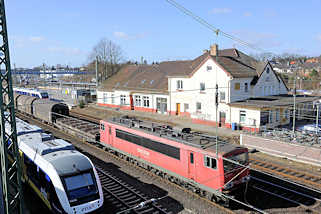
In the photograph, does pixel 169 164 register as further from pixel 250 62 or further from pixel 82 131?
pixel 250 62

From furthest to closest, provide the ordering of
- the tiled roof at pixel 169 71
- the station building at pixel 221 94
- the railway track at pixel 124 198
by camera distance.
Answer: the tiled roof at pixel 169 71 < the station building at pixel 221 94 < the railway track at pixel 124 198

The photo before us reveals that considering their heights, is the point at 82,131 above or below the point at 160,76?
below

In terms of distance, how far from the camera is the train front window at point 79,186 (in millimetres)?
10398

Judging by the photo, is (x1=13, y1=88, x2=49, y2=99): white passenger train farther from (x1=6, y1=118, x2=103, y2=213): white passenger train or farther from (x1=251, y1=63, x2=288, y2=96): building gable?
(x1=6, y1=118, x2=103, y2=213): white passenger train

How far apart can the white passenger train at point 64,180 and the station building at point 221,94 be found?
1386 centimetres

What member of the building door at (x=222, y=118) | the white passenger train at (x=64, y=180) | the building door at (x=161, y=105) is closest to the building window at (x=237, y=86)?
the building door at (x=222, y=118)

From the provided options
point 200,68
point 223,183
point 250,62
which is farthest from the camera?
point 250,62

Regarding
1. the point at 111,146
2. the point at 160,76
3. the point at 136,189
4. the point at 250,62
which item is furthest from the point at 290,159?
the point at 160,76

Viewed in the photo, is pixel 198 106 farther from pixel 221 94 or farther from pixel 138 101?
pixel 138 101

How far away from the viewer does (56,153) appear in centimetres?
1234

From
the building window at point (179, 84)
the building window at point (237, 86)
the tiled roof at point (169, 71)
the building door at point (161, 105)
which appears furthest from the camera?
the building door at point (161, 105)

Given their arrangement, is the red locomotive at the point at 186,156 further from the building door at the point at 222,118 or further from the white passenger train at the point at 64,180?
the building door at the point at 222,118

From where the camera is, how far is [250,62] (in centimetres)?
3481

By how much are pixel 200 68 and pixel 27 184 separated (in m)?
23.5
